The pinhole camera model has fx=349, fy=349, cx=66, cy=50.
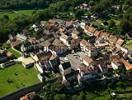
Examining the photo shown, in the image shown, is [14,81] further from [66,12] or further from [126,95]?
[66,12]

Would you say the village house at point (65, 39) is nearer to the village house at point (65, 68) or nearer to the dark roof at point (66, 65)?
the dark roof at point (66, 65)

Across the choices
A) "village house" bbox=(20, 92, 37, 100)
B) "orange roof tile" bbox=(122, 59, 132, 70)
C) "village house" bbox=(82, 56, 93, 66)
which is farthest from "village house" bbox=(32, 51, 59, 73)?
"orange roof tile" bbox=(122, 59, 132, 70)

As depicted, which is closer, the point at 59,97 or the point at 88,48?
the point at 59,97

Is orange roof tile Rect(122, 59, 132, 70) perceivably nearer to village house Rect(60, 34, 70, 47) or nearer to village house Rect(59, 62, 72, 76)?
village house Rect(59, 62, 72, 76)

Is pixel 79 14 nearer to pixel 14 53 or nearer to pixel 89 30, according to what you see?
pixel 89 30

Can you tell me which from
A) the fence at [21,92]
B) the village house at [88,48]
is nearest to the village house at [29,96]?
the fence at [21,92]

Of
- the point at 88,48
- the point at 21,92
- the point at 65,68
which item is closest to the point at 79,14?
the point at 88,48
